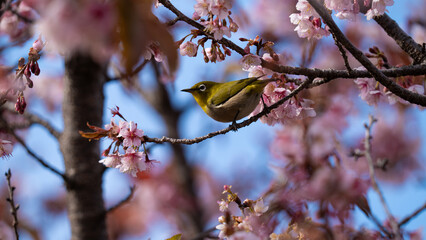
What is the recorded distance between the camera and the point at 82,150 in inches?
95.8

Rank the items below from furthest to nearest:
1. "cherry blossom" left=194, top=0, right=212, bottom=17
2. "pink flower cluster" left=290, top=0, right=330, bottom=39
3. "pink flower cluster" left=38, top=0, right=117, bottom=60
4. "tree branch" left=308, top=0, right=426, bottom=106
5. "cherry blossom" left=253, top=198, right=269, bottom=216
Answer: "pink flower cluster" left=290, top=0, right=330, bottom=39
"cherry blossom" left=253, top=198, right=269, bottom=216
"cherry blossom" left=194, top=0, right=212, bottom=17
"tree branch" left=308, top=0, right=426, bottom=106
"pink flower cluster" left=38, top=0, right=117, bottom=60

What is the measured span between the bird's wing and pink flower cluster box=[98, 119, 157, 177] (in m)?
0.64

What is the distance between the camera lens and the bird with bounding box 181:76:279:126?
1996 mm

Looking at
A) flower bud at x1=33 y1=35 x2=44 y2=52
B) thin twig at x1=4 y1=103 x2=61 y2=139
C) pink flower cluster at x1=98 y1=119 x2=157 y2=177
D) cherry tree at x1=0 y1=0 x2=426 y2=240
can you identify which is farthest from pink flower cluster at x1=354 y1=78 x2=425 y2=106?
thin twig at x1=4 y1=103 x2=61 y2=139

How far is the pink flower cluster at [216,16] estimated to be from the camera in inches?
60.1

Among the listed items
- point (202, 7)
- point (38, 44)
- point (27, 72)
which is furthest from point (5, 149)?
point (202, 7)

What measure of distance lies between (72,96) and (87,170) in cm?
51

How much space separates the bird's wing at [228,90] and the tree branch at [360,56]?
644mm

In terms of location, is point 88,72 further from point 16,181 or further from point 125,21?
point 16,181

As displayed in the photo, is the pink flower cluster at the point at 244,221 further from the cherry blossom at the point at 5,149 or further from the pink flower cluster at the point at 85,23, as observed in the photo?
the cherry blossom at the point at 5,149

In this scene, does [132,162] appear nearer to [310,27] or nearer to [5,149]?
[5,149]

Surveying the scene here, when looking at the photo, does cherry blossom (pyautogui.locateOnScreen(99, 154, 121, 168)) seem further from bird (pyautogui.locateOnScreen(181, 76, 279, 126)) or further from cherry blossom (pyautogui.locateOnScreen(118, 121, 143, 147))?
bird (pyautogui.locateOnScreen(181, 76, 279, 126))

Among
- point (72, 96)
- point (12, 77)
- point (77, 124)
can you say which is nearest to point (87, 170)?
point (77, 124)

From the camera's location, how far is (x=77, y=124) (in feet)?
8.13
